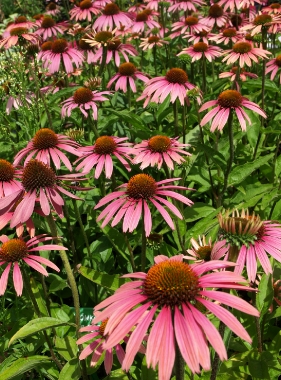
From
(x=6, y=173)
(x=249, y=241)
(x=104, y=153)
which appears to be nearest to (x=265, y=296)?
(x=249, y=241)

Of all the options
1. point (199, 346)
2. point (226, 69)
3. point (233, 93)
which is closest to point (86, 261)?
point (233, 93)

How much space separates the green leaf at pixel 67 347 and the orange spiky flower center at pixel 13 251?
1.20 feet

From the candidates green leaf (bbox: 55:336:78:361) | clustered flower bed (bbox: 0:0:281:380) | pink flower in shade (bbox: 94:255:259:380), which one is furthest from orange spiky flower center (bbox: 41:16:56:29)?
pink flower in shade (bbox: 94:255:259:380)

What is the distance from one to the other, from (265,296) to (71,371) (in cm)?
68

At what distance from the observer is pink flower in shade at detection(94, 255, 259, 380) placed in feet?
2.52

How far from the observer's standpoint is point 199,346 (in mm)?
774

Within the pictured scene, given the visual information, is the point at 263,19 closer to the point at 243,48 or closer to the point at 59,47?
the point at 243,48

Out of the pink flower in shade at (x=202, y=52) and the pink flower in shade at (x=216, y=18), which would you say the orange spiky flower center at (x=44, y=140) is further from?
the pink flower in shade at (x=216, y=18)

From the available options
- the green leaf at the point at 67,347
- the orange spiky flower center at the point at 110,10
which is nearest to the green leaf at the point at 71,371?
the green leaf at the point at 67,347

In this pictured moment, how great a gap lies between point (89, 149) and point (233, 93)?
0.71 metres

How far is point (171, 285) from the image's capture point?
0.90 m

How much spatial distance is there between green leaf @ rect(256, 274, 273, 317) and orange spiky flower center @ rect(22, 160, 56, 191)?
0.79m

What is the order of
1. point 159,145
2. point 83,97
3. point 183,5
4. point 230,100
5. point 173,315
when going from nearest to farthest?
point 173,315 → point 159,145 → point 230,100 → point 83,97 → point 183,5

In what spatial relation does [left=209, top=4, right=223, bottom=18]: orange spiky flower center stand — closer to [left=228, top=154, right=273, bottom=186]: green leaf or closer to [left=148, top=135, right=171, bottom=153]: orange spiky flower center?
[left=228, top=154, right=273, bottom=186]: green leaf
